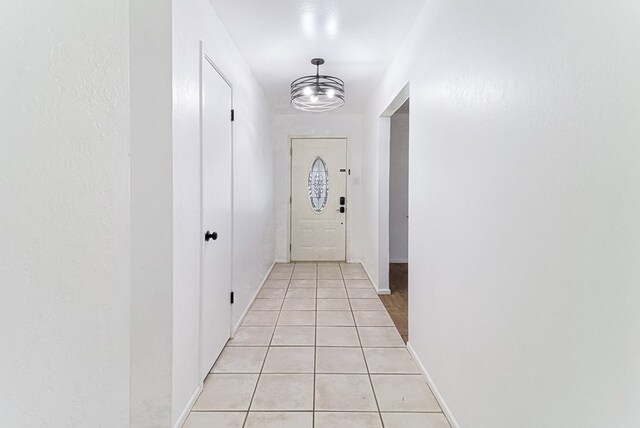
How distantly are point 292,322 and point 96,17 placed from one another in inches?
109

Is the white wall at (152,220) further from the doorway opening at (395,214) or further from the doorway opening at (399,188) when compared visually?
the doorway opening at (399,188)

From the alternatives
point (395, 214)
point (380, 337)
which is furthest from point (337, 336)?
point (395, 214)

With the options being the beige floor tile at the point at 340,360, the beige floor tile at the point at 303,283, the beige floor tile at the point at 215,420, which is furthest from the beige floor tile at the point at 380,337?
the beige floor tile at the point at 303,283

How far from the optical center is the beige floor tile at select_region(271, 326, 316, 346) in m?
2.71

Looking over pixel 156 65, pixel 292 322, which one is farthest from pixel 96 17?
pixel 292 322

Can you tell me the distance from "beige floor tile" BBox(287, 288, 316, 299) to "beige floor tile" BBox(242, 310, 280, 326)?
530 millimetres

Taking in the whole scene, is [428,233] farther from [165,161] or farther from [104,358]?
[104,358]

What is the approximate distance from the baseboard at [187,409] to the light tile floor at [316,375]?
26 mm

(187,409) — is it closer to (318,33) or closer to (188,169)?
(188,169)

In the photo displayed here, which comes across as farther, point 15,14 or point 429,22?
point 429,22

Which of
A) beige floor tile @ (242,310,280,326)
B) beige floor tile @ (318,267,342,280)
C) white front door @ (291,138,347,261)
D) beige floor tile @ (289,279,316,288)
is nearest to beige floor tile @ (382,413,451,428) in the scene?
beige floor tile @ (242,310,280,326)

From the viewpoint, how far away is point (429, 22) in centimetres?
215

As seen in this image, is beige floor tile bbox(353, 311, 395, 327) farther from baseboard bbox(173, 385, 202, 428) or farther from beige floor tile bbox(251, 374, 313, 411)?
baseboard bbox(173, 385, 202, 428)

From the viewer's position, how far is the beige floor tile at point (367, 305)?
3.50 meters
